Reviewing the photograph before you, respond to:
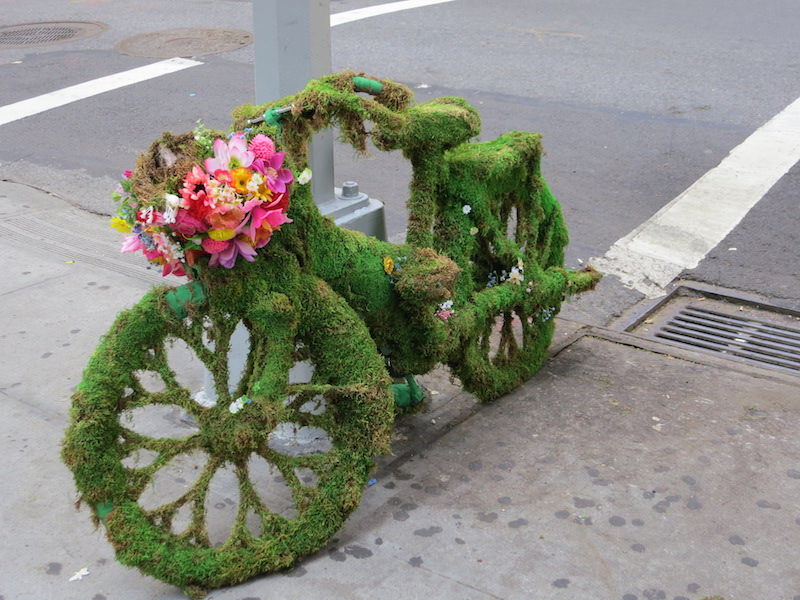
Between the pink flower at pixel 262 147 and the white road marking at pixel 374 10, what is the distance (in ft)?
30.2

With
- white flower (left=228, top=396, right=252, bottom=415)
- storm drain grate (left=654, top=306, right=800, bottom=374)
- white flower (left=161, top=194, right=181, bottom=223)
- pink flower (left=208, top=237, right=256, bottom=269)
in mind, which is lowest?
storm drain grate (left=654, top=306, right=800, bottom=374)

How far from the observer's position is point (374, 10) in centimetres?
1275

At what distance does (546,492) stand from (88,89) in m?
7.79

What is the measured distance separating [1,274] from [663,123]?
18.2 feet

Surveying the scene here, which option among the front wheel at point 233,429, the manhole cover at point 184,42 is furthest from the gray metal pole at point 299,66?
the manhole cover at point 184,42

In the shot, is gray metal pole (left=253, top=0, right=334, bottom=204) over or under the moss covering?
over

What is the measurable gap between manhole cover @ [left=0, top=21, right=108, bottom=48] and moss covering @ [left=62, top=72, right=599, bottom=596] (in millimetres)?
9340

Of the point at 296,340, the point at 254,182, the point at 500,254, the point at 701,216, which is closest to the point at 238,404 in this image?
the point at 296,340

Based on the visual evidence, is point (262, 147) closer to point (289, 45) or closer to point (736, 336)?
point (289, 45)

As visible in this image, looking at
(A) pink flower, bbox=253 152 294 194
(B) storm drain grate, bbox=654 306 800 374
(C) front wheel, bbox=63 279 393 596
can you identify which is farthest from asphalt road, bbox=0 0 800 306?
(A) pink flower, bbox=253 152 294 194

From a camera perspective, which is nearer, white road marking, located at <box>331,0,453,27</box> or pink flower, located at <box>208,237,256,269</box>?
pink flower, located at <box>208,237,256,269</box>

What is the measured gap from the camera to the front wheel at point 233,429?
3.20 metres

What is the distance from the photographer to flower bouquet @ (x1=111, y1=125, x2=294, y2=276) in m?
3.05

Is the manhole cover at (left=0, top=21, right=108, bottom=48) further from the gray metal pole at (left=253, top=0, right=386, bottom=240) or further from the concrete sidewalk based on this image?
the gray metal pole at (left=253, top=0, right=386, bottom=240)
